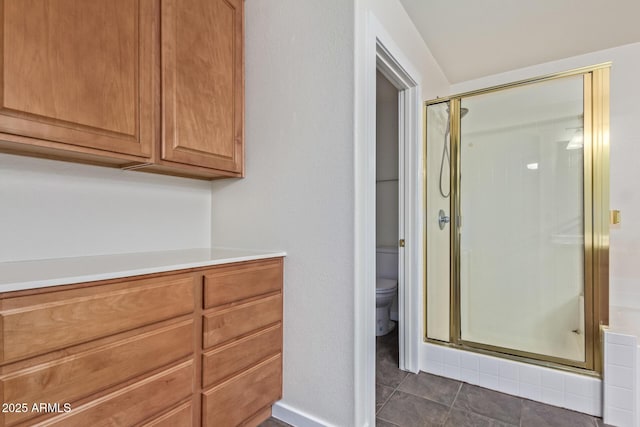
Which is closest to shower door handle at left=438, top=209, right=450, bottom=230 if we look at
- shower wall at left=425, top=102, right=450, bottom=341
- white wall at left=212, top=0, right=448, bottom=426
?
shower wall at left=425, top=102, right=450, bottom=341

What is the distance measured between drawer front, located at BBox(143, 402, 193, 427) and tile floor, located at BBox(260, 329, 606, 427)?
476 mm

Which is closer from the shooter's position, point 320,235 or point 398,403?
point 320,235

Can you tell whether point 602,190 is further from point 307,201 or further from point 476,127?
point 307,201

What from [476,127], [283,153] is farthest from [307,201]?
[476,127]

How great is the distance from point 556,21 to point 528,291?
1.87 meters

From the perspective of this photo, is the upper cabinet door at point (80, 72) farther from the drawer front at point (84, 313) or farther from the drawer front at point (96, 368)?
the drawer front at point (96, 368)

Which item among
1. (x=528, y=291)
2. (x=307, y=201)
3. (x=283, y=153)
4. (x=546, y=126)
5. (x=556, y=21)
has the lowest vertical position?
(x=528, y=291)

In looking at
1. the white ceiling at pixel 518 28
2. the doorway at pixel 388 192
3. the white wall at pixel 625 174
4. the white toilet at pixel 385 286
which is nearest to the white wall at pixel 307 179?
the white ceiling at pixel 518 28

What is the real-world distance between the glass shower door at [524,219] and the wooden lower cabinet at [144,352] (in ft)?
4.75

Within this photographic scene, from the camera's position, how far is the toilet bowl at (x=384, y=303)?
2.47 meters

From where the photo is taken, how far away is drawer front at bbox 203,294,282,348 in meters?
1.22

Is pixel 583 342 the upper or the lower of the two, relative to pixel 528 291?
lower

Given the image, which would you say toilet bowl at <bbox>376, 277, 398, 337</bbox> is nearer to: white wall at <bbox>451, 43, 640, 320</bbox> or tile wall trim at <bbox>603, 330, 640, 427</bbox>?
→ tile wall trim at <bbox>603, 330, 640, 427</bbox>

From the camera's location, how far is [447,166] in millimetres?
2205
